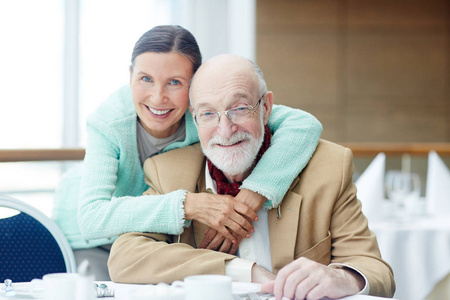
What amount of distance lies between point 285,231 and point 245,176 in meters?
0.25

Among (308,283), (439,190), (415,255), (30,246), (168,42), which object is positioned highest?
(168,42)

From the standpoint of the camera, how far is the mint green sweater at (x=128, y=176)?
5.17 ft

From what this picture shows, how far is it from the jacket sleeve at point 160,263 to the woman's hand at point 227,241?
0.53 feet

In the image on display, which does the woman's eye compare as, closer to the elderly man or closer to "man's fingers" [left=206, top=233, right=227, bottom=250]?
the elderly man

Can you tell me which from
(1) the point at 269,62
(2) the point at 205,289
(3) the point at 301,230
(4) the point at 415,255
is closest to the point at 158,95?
(3) the point at 301,230

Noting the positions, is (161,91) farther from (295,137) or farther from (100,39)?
(100,39)

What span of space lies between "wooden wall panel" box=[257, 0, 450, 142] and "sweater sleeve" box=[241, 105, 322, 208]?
4.47 meters

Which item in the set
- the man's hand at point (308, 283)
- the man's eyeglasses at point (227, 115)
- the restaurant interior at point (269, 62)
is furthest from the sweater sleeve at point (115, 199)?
the restaurant interior at point (269, 62)

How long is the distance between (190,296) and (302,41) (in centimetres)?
550

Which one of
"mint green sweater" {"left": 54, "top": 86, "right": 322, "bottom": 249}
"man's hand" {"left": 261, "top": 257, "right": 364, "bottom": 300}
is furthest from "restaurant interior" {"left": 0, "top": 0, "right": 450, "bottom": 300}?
"man's hand" {"left": 261, "top": 257, "right": 364, "bottom": 300}

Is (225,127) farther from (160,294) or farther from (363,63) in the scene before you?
(363,63)

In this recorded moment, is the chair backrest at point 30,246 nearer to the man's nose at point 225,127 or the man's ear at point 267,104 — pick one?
the man's nose at point 225,127

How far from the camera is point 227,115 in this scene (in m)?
1.64

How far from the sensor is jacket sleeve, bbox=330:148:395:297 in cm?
150
